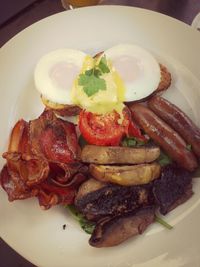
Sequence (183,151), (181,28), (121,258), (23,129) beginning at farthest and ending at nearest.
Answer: (181,28) → (23,129) → (183,151) → (121,258)

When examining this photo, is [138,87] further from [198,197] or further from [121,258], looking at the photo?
[121,258]

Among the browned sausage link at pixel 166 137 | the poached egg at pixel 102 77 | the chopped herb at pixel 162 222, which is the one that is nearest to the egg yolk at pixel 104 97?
the poached egg at pixel 102 77

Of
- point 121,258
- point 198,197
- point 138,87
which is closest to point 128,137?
point 138,87

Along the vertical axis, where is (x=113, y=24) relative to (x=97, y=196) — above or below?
above

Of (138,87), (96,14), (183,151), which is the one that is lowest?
(183,151)

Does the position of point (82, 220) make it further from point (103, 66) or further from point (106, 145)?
point (103, 66)

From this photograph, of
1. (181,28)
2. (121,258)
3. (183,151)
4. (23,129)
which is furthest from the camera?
(181,28)

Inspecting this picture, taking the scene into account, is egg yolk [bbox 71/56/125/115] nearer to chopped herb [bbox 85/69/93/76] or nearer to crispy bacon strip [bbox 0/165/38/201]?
chopped herb [bbox 85/69/93/76]

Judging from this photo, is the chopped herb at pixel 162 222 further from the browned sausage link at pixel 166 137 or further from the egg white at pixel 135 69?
the egg white at pixel 135 69
